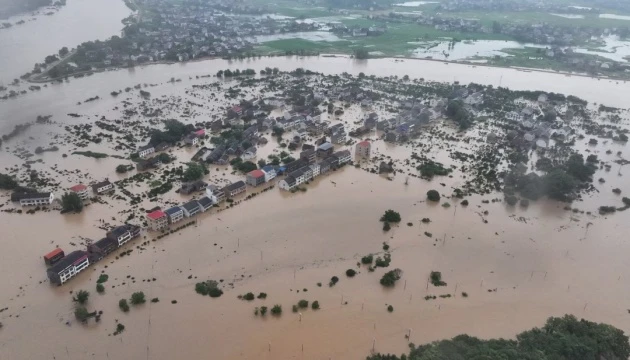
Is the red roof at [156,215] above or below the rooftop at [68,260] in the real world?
above

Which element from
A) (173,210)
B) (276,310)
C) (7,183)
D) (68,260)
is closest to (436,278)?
(276,310)

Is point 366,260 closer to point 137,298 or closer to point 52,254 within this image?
point 137,298

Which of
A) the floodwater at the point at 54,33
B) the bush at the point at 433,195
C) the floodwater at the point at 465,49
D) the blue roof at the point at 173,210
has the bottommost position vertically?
the bush at the point at 433,195

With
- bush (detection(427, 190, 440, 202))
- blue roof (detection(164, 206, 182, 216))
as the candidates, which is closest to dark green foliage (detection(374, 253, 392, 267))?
bush (detection(427, 190, 440, 202))

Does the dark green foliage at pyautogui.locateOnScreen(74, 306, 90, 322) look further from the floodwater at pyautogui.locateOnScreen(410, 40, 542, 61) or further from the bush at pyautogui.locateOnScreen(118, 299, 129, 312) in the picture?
the floodwater at pyautogui.locateOnScreen(410, 40, 542, 61)

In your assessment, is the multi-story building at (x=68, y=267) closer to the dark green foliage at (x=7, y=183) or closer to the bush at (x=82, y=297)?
the bush at (x=82, y=297)

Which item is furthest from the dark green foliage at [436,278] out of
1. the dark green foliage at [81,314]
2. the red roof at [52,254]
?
the red roof at [52,254]
